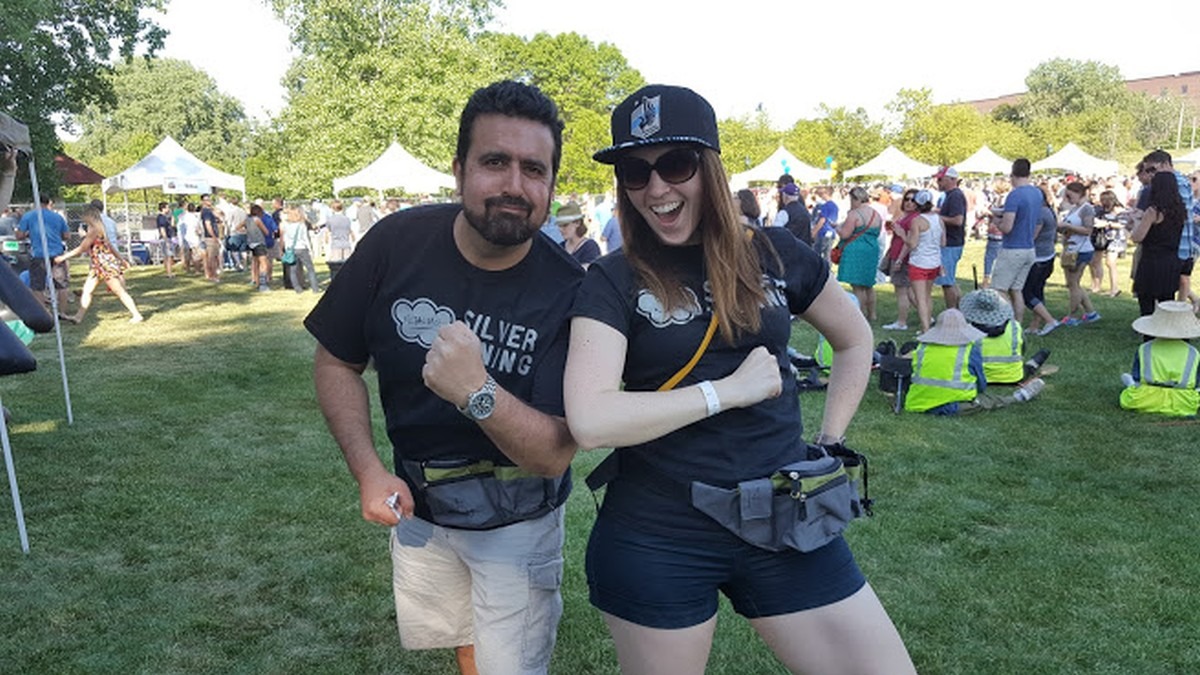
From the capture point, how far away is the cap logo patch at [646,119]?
203cm

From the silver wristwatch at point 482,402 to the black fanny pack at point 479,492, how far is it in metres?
0.47

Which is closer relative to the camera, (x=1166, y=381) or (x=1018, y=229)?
(x=1166, y=381)

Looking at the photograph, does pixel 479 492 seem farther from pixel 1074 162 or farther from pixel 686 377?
pixel 1074 162

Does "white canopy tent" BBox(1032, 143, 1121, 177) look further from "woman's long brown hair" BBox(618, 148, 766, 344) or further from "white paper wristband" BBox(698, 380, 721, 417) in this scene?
"white paper wristband" BBox(698, 380, 721, 417)

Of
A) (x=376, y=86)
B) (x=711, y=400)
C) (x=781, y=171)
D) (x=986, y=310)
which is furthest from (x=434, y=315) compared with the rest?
(x=376, y=86)

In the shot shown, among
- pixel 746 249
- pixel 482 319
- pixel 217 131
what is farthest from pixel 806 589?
pixel 217 131

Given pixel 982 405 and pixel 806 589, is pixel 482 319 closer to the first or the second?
pixel 806 589

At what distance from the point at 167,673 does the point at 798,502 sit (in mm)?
2940

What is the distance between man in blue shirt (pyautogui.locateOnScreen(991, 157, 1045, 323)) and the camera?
991 centimetres

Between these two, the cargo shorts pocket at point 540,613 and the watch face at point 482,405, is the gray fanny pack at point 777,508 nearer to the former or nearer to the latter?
the watch face at point 482,405

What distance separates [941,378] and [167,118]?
7686 cm

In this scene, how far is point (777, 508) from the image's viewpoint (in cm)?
198

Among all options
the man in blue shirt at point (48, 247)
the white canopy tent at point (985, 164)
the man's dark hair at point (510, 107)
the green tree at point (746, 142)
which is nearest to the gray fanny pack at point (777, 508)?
the man's dark hair at point (510, 107)

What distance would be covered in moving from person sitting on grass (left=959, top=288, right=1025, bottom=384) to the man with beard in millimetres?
6484
